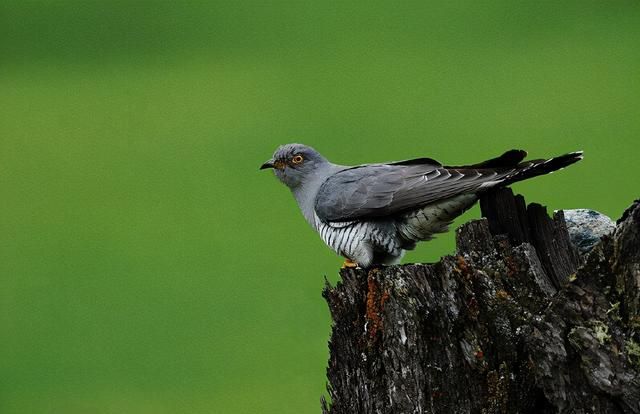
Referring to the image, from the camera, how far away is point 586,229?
2865 mm

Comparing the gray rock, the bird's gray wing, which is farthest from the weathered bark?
the bird's gray wing

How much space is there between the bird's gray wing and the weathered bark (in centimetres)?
60

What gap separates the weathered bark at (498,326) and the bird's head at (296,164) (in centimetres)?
143

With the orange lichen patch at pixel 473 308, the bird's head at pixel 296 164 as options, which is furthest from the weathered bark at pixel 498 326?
the bird's head at pixel 296 164

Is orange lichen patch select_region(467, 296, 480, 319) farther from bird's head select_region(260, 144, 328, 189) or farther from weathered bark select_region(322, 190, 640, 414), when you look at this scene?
bird's head select_region(260, 144, 328, 189)

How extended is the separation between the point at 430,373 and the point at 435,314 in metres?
0.15

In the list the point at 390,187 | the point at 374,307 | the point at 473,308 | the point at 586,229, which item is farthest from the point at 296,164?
the point at 473,308

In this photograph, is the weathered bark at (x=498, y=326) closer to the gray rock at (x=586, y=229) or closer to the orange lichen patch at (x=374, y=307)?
the orange lichen patch at (x=374, y=307)

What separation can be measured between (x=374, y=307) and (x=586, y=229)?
80cm

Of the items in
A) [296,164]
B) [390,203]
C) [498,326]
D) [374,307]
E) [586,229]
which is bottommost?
[498,326]

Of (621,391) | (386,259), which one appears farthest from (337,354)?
(386,259)

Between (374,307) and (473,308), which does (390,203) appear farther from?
(473,308)

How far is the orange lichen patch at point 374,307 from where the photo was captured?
8.08 ft

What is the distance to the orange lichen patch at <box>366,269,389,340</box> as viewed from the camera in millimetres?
2463
